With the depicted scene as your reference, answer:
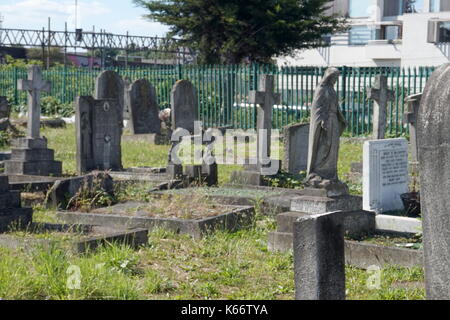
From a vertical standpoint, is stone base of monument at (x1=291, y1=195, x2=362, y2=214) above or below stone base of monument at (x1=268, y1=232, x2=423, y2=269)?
above

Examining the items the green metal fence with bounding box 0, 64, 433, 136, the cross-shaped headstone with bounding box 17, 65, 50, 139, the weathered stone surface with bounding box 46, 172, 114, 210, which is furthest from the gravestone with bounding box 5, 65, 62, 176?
the green metal fence with bounding box 0, 64, 433, 136

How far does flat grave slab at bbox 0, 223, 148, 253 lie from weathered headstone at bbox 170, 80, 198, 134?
9.57m

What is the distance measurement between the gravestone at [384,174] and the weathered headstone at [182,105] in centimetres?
843

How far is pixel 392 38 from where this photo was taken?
43.1 meters

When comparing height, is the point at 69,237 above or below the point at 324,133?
below

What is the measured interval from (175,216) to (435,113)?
5.40 m

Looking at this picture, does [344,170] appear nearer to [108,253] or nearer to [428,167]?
[108,253]

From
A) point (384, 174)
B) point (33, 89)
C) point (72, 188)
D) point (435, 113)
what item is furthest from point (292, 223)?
point (33, 89)

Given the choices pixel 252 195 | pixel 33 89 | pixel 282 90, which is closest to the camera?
pixel 252 195

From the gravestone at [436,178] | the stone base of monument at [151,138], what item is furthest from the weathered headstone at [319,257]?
the stone base of monument at [151,138]

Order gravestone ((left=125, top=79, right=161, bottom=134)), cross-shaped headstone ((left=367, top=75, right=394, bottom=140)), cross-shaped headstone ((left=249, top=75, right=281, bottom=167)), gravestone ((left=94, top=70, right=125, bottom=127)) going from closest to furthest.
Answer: cross-shaped headstone ((left=249, top=75, right=281, bottom=167)) < cross-shaped headstone ((left=367, top=75, right=394, bottom=140)) < gravestone ((left=94, top=70, right=125, bottom=127)) < gravestone ((left=125, top=79, right=161, bottom=134))

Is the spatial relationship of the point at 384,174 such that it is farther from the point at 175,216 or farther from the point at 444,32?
the point at 444,32

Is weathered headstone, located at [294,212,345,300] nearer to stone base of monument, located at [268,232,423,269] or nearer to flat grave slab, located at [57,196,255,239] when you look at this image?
stone base of monument, located at [268,232,423,269]

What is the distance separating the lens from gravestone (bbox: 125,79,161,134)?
20891mm
